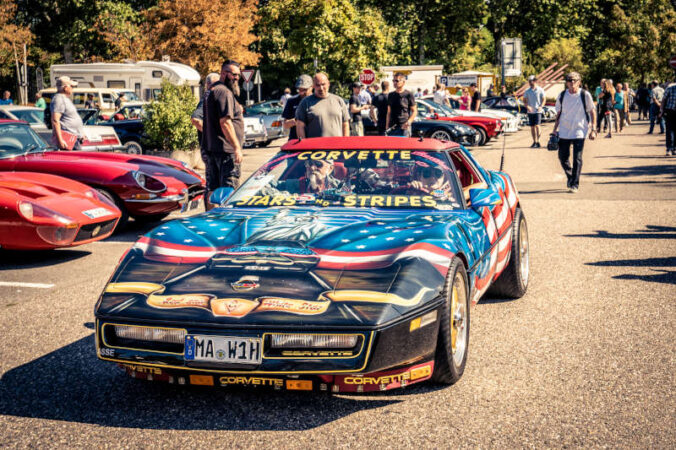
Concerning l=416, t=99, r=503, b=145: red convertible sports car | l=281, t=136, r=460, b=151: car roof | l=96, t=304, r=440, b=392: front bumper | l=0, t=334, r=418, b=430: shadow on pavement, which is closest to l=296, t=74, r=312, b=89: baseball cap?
l=281, t=136, r=460, b=151: car roof

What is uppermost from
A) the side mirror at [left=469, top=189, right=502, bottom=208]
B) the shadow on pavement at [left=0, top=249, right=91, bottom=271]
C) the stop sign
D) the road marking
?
the stop sign

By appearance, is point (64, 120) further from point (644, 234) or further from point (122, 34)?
point (122, 34)

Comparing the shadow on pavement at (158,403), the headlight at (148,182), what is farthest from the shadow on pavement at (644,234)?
the shadow on pavement at (158,403)

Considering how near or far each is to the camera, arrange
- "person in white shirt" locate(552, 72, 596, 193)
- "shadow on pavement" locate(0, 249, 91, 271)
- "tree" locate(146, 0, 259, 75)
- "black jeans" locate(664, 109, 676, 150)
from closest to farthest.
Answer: "shadow on pavement" locate(0, 249, 91, 271) → "person in white shirt" locate(552, 72, 596, 193) → "black jeans" locate(664, 109, 676, 150) → "tree" locate(146, 0, 259, 75)

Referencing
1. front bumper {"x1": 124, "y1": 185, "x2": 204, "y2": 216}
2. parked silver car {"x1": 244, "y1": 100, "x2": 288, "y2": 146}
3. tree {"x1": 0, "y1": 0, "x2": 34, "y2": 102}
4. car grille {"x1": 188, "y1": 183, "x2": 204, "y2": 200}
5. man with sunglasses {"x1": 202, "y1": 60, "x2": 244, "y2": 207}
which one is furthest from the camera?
tree {"x1": 0, "y1": 0, "x2": 34, "y2": 102}

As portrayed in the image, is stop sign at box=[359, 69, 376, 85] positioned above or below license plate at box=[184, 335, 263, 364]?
above

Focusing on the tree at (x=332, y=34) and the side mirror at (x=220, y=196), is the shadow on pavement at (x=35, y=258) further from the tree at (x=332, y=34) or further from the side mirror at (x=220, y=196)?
the tree at (x=332, y=34)

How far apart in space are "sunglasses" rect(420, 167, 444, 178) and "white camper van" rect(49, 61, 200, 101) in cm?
2593

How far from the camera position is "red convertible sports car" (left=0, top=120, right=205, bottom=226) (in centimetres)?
888

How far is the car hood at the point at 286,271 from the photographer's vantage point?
10.9 ft

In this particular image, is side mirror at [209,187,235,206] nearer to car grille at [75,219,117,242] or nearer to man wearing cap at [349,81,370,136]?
car grille at [75,219,117,242]

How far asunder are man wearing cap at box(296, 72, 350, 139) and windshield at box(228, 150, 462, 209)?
3.47 meters

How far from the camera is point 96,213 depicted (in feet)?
24.6

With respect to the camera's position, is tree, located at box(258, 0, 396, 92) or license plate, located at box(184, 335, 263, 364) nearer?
license plate, located at box(184, 335, 263, 364)
